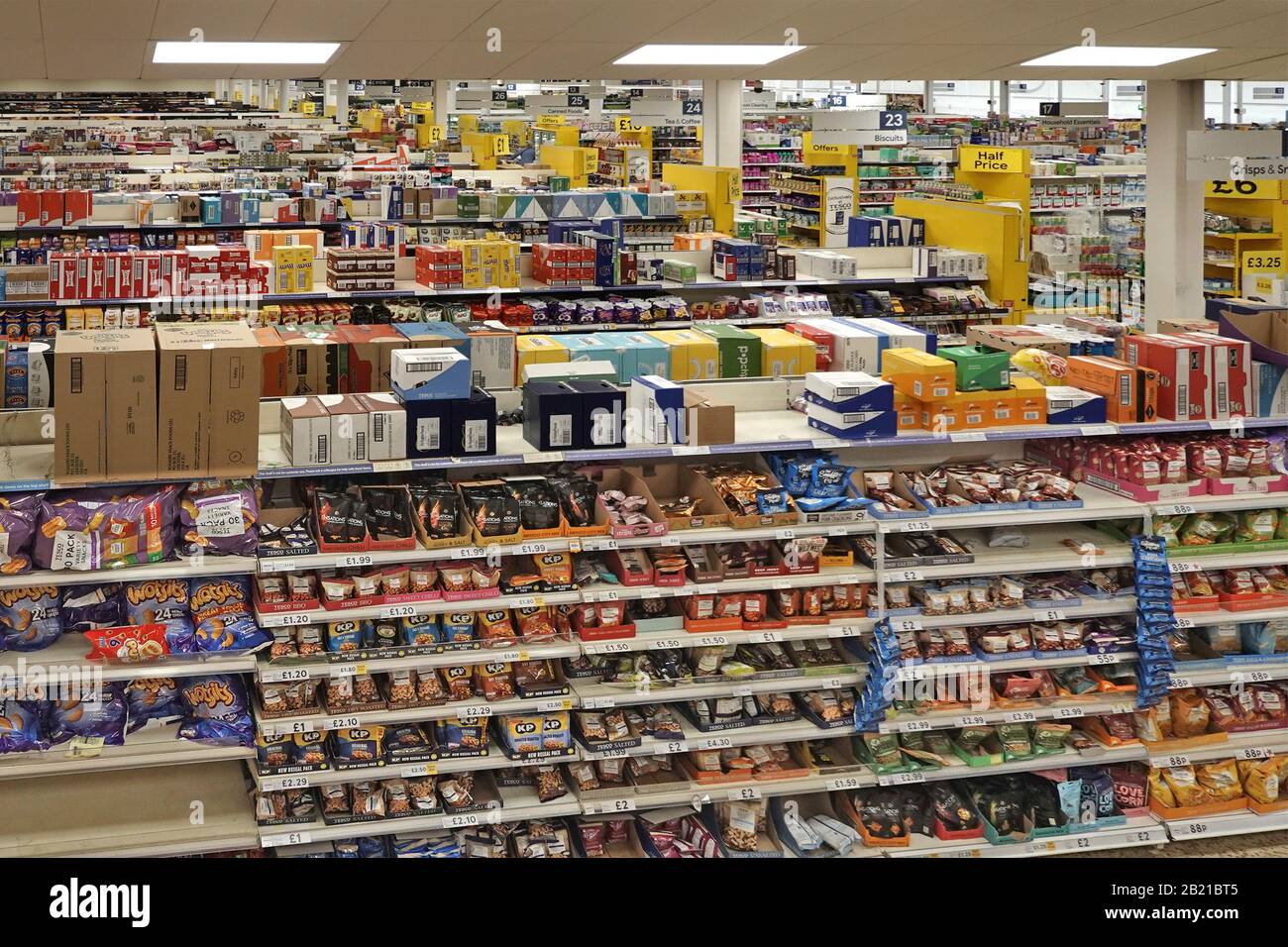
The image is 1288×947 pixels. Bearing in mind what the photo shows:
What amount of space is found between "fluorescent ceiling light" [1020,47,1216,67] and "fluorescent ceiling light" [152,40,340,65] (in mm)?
4422

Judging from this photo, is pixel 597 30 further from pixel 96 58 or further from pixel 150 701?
pixel 150 701

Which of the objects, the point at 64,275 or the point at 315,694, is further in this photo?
the point at 64,275

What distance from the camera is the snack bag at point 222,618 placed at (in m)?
4.19

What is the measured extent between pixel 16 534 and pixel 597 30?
176 inches

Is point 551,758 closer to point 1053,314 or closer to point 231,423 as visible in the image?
point 231,423

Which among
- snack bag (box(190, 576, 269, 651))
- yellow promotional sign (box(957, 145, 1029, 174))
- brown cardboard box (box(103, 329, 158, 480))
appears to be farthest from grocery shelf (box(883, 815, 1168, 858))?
yellow promotional sign (box(957, 145, 1029, 174))

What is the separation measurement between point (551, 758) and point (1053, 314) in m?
7.60

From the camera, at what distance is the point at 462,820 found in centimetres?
437

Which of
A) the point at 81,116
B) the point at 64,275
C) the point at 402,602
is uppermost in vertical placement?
the point at 81,116

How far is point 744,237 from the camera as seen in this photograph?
38.4ft

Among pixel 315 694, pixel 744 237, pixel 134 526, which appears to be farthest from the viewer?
pixel 744 237

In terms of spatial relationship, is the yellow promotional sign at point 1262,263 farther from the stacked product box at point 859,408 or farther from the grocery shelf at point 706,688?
the grocery shelf at point 706,688

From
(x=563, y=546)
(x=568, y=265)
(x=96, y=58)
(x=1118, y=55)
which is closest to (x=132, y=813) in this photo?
(x=563, y=546)
